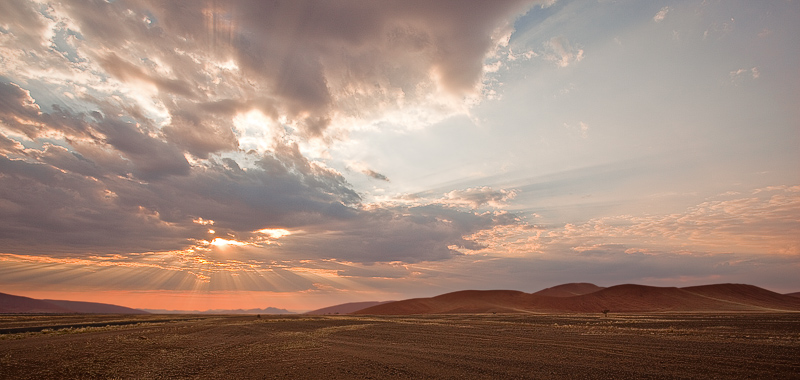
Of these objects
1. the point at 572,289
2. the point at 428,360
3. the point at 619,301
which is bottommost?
the point at 619,301

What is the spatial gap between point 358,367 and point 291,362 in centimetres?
370

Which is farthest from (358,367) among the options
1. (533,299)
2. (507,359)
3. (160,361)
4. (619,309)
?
(533,299)

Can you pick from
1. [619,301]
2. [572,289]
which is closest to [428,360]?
[619,301]

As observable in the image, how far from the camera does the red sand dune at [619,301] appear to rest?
9281 cm

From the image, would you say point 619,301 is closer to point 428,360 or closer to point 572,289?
point 572,289

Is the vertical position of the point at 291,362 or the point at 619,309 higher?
the point at 291,362

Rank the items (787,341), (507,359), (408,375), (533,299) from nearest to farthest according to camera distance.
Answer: (408,375) → (507,359) → (787,341) → (533,299)

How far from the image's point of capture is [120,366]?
51.5 ft

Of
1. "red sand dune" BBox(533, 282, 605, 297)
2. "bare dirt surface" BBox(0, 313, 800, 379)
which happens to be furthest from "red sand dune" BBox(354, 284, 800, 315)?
"bare dirt surface" BBox(0, 313, 800, 379)

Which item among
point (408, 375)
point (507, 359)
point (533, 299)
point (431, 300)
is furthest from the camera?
point (431, 300)

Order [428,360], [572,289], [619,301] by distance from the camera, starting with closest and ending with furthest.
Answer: [428,360], [619,301], [572,289]

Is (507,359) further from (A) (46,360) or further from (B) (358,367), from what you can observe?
(A) (46,360)

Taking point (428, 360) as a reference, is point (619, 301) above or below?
below

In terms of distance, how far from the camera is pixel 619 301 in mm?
100938
